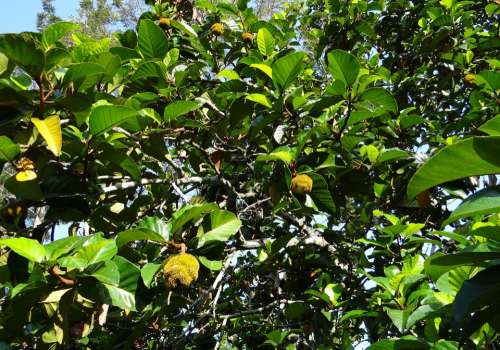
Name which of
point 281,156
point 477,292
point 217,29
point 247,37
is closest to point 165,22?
point 217,29

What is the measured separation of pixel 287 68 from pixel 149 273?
98 cm

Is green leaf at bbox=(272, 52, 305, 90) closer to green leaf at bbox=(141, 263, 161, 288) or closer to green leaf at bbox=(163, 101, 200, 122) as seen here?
green leaf at bbox=(163, 101, 200, 122)

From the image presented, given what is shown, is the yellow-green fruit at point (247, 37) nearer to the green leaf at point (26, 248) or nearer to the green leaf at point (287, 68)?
the green leaf at point (287, 68)

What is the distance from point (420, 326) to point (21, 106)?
163 cm

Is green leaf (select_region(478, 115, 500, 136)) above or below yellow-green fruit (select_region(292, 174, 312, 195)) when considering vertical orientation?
below

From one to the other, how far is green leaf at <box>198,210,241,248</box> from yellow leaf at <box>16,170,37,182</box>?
0.61 m

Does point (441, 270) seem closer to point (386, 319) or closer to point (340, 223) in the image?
point (386, 319)

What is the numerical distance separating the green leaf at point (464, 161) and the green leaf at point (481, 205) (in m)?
0.06

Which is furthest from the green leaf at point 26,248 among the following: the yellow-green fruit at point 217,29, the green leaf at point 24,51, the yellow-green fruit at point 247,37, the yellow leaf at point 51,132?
the yellow-green fruit at point 217,29

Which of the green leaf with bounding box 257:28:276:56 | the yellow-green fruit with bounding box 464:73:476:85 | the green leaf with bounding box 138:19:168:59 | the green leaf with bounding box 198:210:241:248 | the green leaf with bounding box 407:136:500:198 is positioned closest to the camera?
the green leaf with bounding box 407:136:500:198

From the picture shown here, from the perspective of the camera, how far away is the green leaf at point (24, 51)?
5.20 ft

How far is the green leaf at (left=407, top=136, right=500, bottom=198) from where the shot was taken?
736 mm

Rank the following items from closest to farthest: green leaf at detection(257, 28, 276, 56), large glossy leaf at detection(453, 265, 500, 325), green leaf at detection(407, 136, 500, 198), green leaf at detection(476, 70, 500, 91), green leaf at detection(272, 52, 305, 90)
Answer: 1. green leaf at detection(407, 136, 500, 198)
2. large glossy leaf at detection(453, 265, 500, 325)
3. green leaf at detection(272, 52, 305, 90)
4. green leaf at detection(476, 70, 500, 91)
5. green leaf at detection(257, 28, 276, 56)

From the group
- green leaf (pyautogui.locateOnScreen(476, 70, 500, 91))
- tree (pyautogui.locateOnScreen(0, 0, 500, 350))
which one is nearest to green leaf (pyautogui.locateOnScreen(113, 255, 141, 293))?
tree (pyautogui.locateOnScreen(0, 0, 500, 350))
